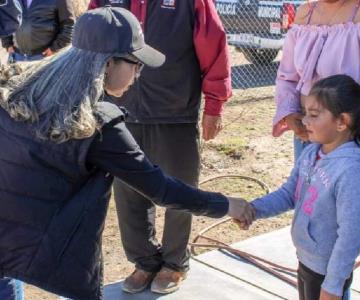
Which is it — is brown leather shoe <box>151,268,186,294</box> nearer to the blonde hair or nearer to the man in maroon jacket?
the man in maroon jacket

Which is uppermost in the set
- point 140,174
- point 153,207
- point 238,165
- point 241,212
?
point 140,174

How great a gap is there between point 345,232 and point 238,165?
12.6ft

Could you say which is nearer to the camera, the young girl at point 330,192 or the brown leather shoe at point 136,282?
the young girl at point 330,192

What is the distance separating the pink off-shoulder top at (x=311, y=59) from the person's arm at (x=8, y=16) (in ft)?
5.59

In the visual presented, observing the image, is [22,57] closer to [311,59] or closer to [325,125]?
[311,59]

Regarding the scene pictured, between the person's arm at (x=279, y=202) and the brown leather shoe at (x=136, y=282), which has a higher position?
the person's arm at (x=279, y=202)

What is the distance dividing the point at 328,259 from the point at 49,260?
1.01 metres

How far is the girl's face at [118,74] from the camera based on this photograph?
2.33 metres

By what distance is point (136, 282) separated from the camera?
3.79 meters

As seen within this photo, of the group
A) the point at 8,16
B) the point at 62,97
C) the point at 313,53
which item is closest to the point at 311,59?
the point at 313,53

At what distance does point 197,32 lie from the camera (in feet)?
11.3

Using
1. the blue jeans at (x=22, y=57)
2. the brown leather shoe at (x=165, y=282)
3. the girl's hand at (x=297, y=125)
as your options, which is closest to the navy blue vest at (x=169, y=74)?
the girl's hand at (x=297, y=125)

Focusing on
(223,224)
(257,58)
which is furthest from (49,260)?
(257,58)

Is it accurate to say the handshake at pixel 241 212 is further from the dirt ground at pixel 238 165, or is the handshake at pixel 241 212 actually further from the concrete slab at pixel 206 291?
the dirt ground at pixel 238 165
